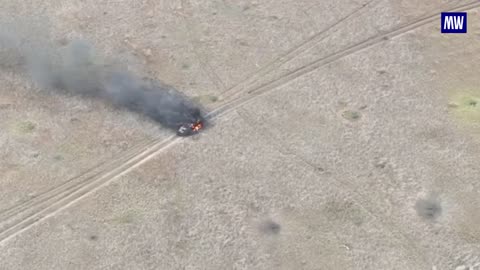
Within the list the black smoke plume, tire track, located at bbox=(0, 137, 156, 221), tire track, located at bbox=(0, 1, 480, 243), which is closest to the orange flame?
the black smoke plume

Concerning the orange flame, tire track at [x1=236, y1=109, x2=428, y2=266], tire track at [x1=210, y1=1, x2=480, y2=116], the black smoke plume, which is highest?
the black smoke plume

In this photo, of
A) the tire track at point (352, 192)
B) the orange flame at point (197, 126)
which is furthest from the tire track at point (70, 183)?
the tire track at point (352, 192)

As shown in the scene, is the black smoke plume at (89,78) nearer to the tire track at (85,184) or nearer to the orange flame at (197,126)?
the orange flame at (197,126)

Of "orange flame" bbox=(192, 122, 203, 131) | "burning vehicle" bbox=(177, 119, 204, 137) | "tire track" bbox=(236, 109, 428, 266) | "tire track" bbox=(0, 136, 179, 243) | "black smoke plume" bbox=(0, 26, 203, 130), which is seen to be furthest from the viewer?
"black smoke plume" bbox=(0, 26, 203, 130)

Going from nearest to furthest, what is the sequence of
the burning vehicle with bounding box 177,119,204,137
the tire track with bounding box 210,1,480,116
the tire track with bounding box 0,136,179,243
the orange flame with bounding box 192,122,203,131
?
the tire track with bounding box 0,136,179,243
the burning vehicle with bounding box 177,119,204,137
the orange flame with bounding box 192,122,203,131
the tire track with bounding box 210,1,480,116

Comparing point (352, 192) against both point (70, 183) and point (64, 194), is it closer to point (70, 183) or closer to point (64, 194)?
point (70, 183)

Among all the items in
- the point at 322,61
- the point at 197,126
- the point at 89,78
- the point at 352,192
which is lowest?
the point at 352,192

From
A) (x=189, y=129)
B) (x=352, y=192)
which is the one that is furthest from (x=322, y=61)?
(x=352, y=192)

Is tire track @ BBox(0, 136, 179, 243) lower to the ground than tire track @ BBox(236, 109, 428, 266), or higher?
higher

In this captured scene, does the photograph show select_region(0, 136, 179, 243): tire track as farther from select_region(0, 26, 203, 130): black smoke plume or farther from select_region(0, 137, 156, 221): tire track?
select_region(0, 26, 203, 130): black smoke plume
